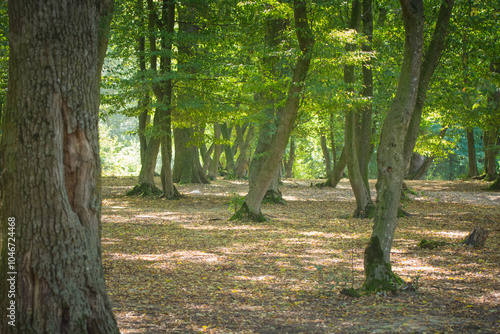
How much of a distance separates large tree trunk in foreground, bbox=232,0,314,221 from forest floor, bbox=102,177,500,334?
642 mm

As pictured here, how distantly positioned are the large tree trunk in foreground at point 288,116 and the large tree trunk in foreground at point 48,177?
291 inches

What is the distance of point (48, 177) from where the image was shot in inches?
135

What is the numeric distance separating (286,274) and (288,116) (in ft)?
16.6

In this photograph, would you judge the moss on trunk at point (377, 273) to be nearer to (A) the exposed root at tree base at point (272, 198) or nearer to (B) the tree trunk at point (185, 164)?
(A) the exposed root at tree base at point (272, 198)

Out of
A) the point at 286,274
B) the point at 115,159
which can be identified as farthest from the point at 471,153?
the point at 115,159

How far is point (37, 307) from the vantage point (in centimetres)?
341

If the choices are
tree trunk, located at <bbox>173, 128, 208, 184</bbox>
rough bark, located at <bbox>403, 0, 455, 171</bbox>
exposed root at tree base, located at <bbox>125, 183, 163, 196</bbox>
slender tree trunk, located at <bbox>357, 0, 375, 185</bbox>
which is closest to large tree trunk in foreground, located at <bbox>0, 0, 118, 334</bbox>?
rough bark, located at <bbox>403, 0, 455, 171</bbox>

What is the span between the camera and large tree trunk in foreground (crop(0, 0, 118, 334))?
3420 mm

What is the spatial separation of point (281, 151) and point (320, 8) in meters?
3.44

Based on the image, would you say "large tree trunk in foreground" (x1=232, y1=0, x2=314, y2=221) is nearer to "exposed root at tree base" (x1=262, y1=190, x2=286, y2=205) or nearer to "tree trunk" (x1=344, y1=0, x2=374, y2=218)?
"tree trunk" (x1=344, y1=0, x2=374, y2=218)

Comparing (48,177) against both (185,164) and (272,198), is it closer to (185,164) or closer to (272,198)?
(272,198)

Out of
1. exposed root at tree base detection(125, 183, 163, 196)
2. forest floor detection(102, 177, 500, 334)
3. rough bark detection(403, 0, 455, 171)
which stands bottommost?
forest floor detection(102, 177, 500, 334)

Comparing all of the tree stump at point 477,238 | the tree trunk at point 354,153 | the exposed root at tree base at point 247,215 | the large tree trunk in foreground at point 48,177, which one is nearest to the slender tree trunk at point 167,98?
the exposed root at tree base at point 247,215

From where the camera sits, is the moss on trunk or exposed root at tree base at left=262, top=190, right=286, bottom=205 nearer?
the moss on trunk
